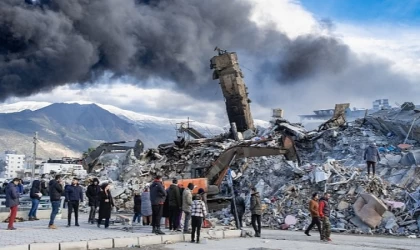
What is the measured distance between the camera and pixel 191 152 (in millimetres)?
26297

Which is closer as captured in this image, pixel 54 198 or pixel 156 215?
pixel 156 215

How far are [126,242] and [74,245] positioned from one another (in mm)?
1230

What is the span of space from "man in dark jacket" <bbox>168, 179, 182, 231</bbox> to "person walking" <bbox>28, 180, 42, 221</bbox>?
375cm

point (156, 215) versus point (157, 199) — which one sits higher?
point (157, 199)

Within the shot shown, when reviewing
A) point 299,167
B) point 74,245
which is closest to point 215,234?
point 74,245

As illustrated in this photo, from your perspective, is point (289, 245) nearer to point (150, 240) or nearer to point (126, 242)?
point (150, 240)

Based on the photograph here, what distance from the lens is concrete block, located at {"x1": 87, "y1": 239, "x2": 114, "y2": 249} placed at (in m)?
9.71

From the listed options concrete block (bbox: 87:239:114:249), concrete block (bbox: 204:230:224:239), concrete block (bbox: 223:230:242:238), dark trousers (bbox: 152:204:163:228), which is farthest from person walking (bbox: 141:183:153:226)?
concrete block (bbox: 87:239:114:249)

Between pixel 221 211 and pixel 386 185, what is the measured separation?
20.1ft

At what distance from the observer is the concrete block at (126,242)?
10.2m

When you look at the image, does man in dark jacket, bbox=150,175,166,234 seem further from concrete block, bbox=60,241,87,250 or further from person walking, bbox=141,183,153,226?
concrete block, bbox=60,241,87,250

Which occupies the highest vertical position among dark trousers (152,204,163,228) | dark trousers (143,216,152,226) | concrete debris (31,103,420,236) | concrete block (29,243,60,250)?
concrete debris (31,103,420,236)

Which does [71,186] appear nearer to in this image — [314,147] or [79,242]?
[79,242]

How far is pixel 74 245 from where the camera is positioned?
30.9 ft
